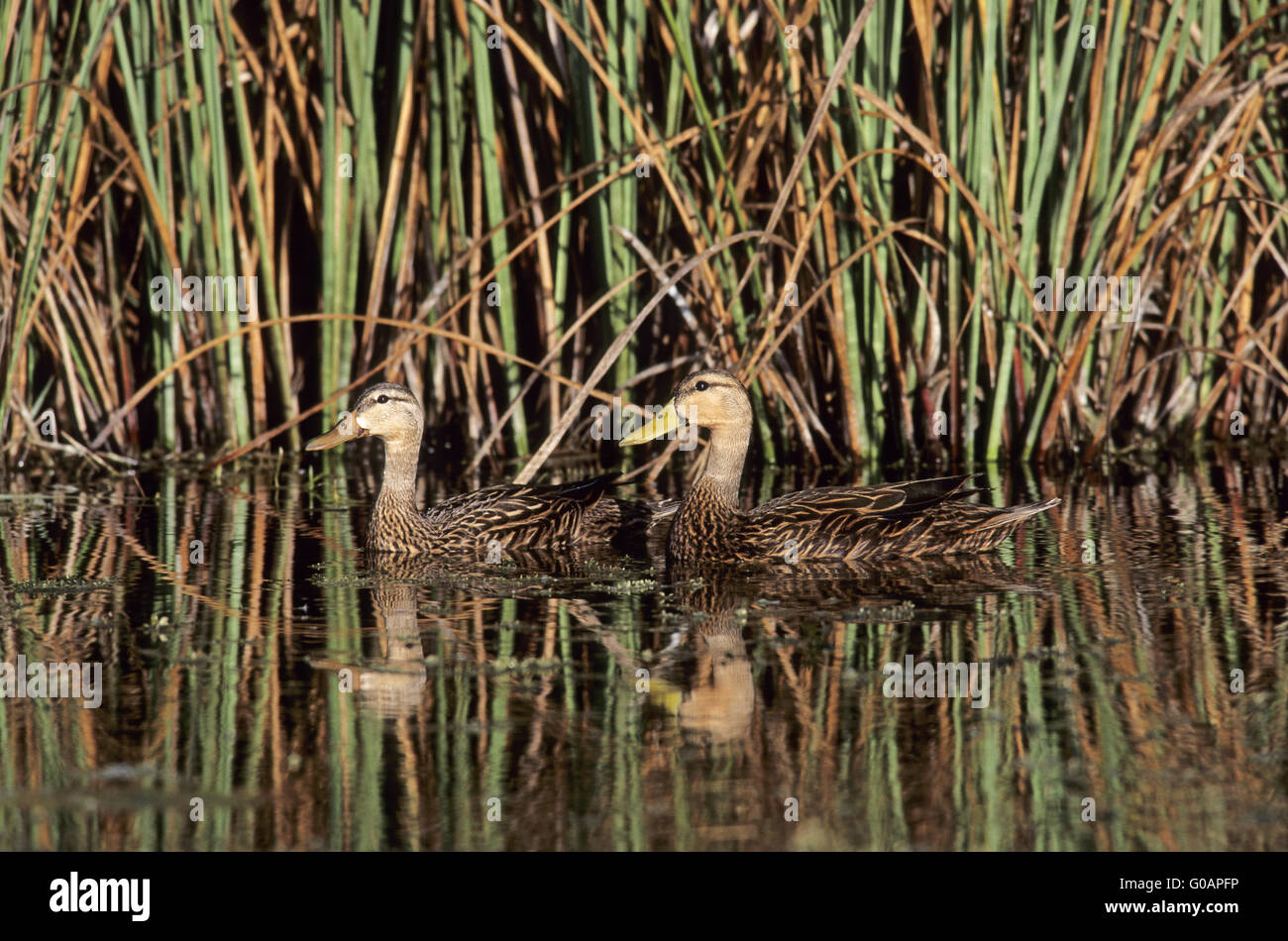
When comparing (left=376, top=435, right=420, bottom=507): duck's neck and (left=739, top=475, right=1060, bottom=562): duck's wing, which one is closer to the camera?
(left=739, top=475, right=1060, bottom=562): duck's wing

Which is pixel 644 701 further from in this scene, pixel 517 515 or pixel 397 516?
pixel 517 515

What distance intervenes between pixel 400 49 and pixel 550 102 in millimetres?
932

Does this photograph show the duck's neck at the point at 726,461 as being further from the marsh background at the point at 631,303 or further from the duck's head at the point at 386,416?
the duck's head at the point at 386,416

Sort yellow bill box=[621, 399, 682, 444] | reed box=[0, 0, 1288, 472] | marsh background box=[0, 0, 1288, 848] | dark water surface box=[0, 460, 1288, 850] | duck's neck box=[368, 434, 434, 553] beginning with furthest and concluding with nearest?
reed box=[0, 0, 1288, 472] → yellow bill box=[621, 399, 682, 444] → duck's neck box=[368, 434, 434, 553] → marsh background box=[0, 0, 1288, 848] → dark water surface box=[0, 460, 1288, 850]

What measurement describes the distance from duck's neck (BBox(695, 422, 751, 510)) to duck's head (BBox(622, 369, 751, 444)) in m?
0.03

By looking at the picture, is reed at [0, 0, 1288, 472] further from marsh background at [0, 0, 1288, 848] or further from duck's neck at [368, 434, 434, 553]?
duck's neck at [368, 434, 434, 553]

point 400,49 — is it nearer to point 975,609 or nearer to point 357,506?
point 357,506

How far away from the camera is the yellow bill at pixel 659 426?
8477mm

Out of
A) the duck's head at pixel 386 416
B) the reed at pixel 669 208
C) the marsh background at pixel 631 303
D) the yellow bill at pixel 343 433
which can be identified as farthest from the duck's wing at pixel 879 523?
the yellow bill at pixel 343 433

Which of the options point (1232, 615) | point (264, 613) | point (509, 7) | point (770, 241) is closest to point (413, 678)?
point (264, 613)

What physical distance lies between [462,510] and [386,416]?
584 millimetres

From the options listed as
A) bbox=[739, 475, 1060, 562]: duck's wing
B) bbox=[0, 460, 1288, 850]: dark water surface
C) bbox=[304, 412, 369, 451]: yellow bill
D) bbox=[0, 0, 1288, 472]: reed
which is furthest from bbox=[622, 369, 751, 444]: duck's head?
bbox=[304, 412, 369, 451]: yellow bill

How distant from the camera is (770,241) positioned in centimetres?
1003

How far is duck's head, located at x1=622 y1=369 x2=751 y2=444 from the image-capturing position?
27.4 ft
